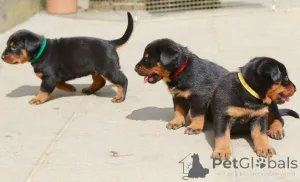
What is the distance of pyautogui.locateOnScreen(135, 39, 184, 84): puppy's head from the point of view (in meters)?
4.82

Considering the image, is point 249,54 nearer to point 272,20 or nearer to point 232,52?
point 232,52

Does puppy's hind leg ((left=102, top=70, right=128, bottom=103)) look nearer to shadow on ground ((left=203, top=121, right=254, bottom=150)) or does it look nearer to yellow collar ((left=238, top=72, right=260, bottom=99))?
shadow on ground ((left=203, top=121, right=254, bottom=150))

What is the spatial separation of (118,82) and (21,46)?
117cm

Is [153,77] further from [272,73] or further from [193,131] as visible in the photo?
[272,73]

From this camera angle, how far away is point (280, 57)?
25.7 ft

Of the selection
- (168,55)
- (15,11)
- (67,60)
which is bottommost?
(15,11)

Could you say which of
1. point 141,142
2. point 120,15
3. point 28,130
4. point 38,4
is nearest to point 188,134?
point 141,142

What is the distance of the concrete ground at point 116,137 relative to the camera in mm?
4242

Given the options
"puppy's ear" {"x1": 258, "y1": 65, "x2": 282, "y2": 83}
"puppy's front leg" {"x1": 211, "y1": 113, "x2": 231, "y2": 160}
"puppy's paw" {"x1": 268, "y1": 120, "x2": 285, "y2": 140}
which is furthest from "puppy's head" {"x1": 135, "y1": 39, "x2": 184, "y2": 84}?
"puppy's paw" {"x1": 268, "y1": 120, "x2": 285, "y2": 140}

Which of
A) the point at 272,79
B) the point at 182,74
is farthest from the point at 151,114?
the point at 272,79

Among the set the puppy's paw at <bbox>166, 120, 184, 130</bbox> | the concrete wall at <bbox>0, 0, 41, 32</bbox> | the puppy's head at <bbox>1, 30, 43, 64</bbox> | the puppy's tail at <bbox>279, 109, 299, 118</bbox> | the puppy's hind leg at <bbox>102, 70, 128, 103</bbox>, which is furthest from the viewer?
the concrete wall at <bbox>0, 0, 41, 32</bbox>

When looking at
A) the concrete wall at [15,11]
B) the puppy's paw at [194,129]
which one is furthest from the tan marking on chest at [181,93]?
the concrete wall at [15,11]

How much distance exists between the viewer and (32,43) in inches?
235

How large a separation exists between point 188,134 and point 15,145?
5.30 feet
